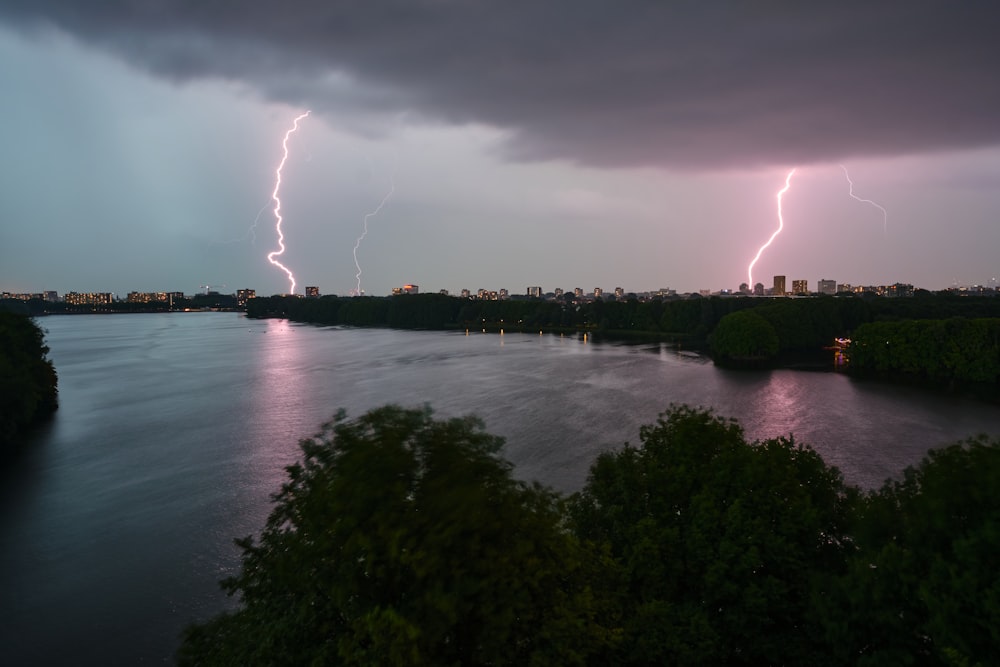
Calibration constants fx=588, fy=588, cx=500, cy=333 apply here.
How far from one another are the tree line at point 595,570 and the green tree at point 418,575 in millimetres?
23

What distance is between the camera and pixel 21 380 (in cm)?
2752

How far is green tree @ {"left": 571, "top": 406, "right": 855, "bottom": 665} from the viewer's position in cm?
816

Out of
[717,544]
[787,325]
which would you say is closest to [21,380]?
[717,544]

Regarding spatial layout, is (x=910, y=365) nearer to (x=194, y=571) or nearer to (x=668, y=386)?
(x=668, y=386)

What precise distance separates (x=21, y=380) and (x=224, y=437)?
9.64 metres

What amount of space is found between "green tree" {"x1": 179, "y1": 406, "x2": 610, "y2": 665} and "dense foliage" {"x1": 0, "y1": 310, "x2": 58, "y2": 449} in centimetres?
2602

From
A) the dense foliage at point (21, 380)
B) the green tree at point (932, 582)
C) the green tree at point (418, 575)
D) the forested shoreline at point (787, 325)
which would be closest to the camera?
the green tree at point (418, 575)

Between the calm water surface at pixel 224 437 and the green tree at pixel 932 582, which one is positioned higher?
the green tree at pixel 932 582

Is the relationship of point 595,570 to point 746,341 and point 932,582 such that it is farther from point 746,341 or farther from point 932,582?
point 746,341

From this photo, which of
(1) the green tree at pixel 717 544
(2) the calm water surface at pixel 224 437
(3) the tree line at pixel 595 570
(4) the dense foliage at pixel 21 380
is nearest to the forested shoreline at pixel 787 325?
(2) the calm water surface at pixel 224 437

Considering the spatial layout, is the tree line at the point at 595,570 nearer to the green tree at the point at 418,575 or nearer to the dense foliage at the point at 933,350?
the green tree at the point at 418,575

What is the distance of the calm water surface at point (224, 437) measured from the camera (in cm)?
1349

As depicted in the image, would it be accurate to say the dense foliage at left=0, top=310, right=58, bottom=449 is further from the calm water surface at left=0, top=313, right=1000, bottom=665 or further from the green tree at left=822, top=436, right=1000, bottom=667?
the green tree at left=822, top=436, right=1000, bottom=667

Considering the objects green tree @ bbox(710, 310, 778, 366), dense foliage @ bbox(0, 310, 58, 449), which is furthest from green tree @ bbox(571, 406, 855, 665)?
green tree @ bbox(710, 310, 778, 366)
